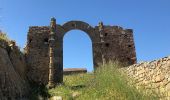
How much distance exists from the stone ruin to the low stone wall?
899 centimetres

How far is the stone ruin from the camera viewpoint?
20969mm

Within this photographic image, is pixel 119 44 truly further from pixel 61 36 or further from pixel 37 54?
pixel 37 54

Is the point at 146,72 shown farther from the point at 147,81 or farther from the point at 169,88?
the point at 169,88

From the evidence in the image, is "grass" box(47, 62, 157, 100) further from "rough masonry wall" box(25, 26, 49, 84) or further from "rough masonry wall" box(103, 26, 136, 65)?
"rough masonry wall" box(103, 26, 136, 65)

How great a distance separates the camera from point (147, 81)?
37.9 feet

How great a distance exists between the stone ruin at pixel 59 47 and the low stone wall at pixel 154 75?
899 cm

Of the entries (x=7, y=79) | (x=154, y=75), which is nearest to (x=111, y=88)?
(x=154, y=75)

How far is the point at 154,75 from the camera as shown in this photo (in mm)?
11102

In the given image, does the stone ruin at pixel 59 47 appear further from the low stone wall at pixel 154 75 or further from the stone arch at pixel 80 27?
the low stone wall at pixel 154 75

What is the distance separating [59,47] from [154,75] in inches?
443

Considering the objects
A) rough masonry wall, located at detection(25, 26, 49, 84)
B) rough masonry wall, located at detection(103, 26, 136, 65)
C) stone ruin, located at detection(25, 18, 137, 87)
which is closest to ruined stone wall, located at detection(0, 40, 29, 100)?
rough masonry wall, located at detection(25, 26, 49, 84)

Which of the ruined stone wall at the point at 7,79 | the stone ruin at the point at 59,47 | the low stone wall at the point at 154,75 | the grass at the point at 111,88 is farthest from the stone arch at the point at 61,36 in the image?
the low stone wall at the point at 154,75

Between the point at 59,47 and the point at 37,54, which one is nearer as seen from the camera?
the point at 37,54

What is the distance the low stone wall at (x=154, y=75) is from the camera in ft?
33.6
